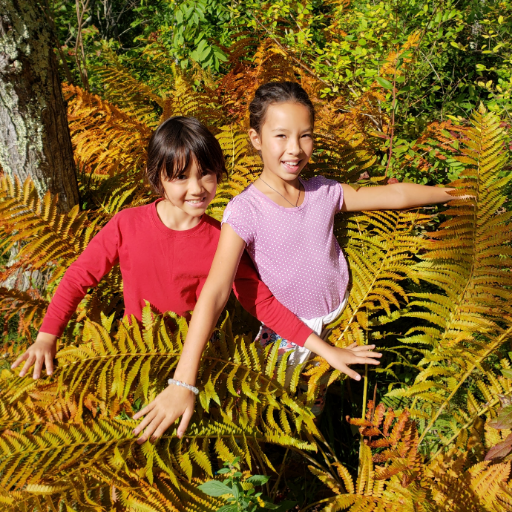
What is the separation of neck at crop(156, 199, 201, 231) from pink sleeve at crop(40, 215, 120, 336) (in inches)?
8.0

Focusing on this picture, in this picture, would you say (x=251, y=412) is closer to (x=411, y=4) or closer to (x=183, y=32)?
(x=411, y=4)

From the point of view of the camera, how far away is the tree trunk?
2459 mm

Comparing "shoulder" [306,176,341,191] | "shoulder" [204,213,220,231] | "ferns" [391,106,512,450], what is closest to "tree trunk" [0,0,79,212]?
"shoulder" [204,213,220,231]

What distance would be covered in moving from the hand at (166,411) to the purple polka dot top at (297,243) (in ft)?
2.11

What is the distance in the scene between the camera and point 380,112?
3.08 metres

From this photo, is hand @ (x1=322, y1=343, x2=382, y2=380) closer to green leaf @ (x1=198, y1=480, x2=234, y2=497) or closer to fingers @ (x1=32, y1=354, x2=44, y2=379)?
green leaf @ (x1=198, y1=480, x2=234, y2=497)

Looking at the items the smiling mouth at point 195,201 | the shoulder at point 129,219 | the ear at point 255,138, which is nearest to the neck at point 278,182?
the ear at point 255,138

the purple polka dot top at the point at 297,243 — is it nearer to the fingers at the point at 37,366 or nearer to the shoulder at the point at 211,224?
the shoulder at the point at 211,224

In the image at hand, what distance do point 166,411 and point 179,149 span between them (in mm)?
966

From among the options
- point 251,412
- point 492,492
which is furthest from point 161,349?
point 492,492

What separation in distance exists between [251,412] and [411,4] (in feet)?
8.41

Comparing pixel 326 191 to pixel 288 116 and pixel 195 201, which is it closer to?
pixel 288 116

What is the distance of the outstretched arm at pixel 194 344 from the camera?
1.52 meters

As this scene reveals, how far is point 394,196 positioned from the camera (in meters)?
2.01
